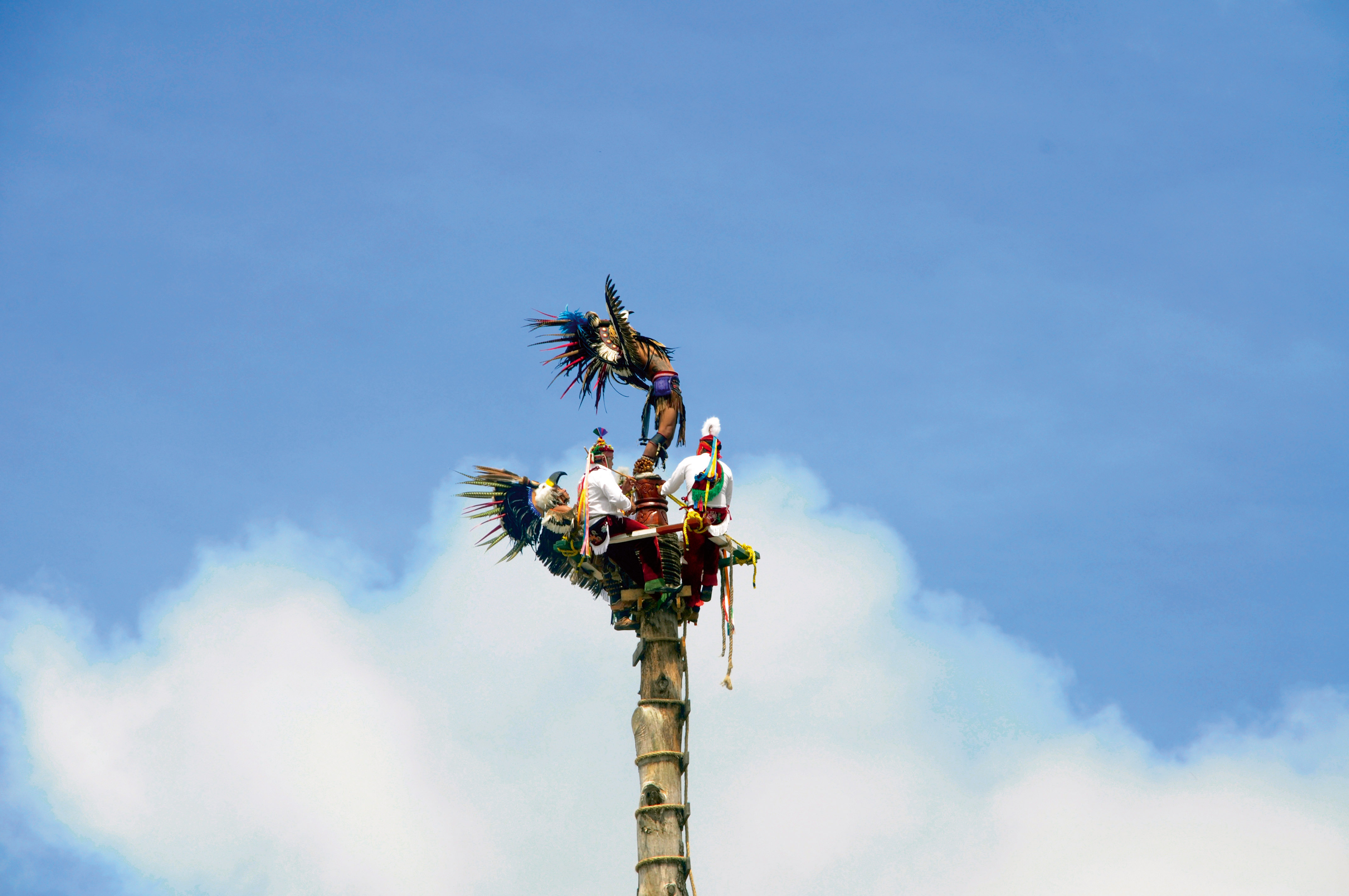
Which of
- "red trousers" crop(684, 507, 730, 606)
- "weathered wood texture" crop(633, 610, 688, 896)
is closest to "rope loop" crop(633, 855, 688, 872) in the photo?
"weathered wood texture" crop(633, 610, 688, 896)

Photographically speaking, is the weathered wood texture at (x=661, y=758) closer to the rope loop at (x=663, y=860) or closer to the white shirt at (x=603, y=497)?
the rope loop at (x=663, y=860)

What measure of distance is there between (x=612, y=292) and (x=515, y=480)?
3130mm

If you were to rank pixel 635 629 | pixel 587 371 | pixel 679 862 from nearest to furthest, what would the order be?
pixel 679 862, pixel 635 629, pixel 587 371

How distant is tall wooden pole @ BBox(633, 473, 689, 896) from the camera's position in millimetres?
22578

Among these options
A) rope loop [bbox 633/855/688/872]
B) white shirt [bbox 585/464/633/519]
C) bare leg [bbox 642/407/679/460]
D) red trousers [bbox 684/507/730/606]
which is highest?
bare leg [bbox 642/407/679/460]

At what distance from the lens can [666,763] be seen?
908 inches

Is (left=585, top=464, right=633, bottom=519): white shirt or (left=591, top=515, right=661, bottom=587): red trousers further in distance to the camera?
(left=591, top=515, right=661, bottom=587): red trousers

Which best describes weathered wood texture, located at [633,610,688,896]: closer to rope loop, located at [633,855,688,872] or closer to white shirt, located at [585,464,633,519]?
rope loop, located at [633,855,688,872]

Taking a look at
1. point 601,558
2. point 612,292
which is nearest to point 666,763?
point 601,558

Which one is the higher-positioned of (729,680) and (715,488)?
(715,488)

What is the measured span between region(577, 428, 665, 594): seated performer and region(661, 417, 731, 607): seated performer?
536 mm

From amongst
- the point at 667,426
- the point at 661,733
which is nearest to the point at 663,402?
the point at 667,426

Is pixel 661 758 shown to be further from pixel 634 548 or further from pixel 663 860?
pixel 634 548

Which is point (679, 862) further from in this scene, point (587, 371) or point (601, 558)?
point (587, 371)
